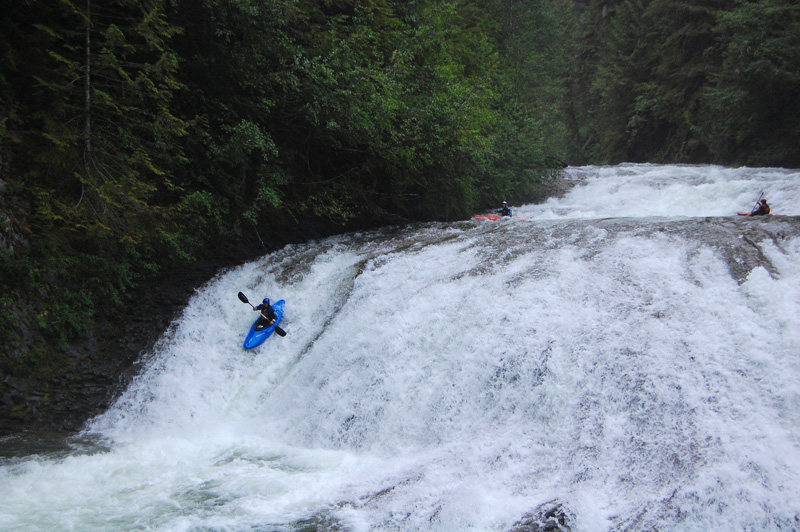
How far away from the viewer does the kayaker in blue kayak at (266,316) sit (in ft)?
27.9

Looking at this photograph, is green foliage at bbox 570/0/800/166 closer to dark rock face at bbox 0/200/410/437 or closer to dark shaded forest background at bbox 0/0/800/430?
dark shaded forest background at bbox 0/0/800/430

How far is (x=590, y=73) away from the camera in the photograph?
110 ft

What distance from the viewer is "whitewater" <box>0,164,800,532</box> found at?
14.5ft

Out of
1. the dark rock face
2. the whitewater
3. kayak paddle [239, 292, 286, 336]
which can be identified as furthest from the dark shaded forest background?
the whitewater

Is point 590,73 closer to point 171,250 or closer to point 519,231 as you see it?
point 519,231

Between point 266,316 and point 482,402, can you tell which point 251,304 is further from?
point 482,402

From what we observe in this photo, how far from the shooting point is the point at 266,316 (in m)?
8.55

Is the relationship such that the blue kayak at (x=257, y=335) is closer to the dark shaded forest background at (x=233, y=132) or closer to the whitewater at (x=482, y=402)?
the whitewater at (x=482, y=402)

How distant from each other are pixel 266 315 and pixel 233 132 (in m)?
3.58

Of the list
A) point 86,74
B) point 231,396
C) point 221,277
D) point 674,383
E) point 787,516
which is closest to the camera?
point 787,516

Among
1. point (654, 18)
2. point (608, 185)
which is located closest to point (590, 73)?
point (654, 18)

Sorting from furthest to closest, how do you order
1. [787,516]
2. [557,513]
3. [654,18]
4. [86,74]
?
[654,18]
[86,74]
[557,513]
[787,516]

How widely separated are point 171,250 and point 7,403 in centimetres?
329

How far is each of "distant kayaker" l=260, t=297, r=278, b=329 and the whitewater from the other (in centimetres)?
39
